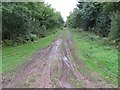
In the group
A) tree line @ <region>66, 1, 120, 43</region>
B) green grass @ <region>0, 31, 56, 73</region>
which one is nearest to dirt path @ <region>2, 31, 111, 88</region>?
green grass @ <region>0, 31, 56, 73</region>

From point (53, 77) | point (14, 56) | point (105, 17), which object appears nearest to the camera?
point (53, 77)

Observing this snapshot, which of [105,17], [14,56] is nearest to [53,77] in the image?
[14,56]

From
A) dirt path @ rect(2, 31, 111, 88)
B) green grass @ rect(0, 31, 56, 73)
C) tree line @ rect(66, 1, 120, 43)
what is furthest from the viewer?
tree line @ rect(66, 1, 120, 43)

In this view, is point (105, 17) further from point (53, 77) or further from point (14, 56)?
point (53, 77)

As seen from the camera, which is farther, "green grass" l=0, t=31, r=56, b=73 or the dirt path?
"green grass" l=0, t=31, r=56, b=73

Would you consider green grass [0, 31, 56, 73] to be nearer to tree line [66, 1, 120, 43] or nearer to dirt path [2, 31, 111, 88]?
dirt path [2, 31, 111, 88]

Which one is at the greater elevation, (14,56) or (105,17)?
(105,17)

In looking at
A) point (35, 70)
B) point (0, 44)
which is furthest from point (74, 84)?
point (0, 44)

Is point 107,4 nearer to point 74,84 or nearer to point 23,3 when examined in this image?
point 23,3

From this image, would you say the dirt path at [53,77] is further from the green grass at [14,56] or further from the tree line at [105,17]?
the tree line at [105,17]

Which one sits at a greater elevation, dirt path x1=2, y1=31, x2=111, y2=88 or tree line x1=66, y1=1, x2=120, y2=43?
tree line x1=66, y1=1, x2=120, y2=43

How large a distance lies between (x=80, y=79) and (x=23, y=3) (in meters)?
16.7

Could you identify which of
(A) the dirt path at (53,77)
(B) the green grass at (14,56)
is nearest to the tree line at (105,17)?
(B) the green grass at (14,56)

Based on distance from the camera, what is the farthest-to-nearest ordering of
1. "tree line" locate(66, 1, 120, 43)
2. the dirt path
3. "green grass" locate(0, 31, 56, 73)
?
"tree line" locate(66, 1, 120, 43) → "green grass" locate(0, 31, 56, 73) → the dirt path
